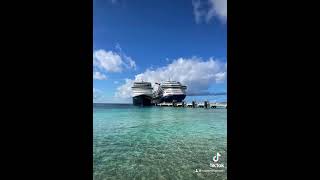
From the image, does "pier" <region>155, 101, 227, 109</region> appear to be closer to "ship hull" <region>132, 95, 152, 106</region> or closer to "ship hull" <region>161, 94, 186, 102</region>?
"ship hull" <region>161, 94, 186, 102</region>

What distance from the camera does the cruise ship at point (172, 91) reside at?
32.8 metres

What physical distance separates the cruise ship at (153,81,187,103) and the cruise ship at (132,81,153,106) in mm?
1820

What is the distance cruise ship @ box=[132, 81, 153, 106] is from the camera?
107 feet

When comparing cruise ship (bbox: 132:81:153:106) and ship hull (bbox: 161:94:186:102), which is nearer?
cruise ship (bbox: 132:81:153:106)

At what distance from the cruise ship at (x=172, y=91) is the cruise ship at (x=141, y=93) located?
71.7 inches

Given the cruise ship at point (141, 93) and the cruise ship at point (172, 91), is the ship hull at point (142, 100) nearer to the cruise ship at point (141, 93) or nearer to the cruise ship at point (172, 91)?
the cruise ship at point (141, 93)
